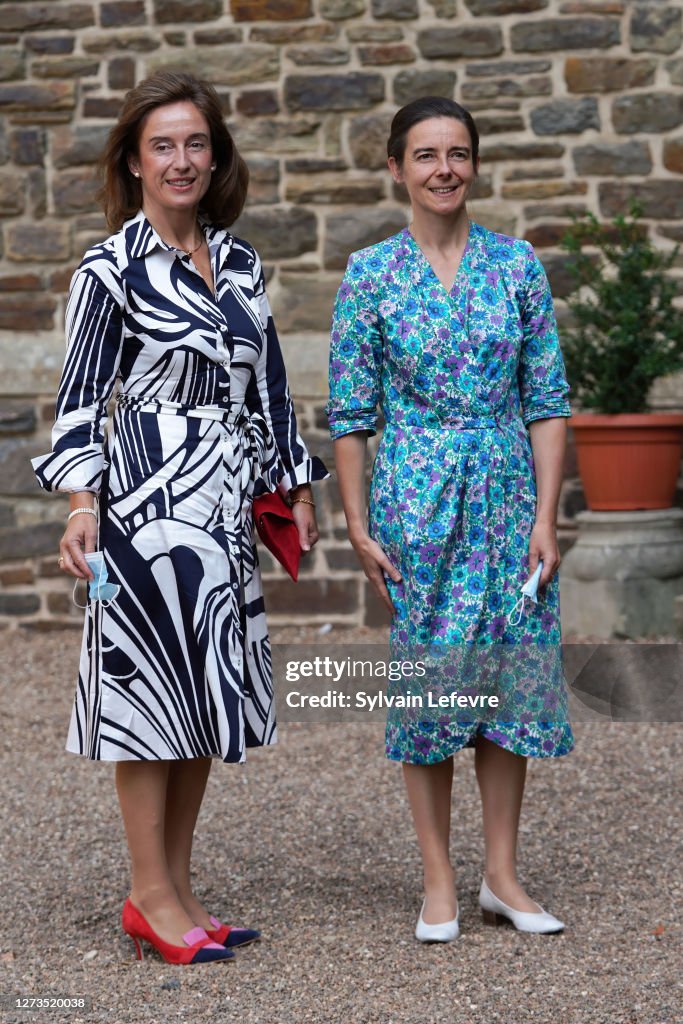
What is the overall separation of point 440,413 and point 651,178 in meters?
3.84

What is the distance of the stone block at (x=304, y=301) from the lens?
6.46 metres

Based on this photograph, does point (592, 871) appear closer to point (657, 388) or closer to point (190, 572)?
point (190, 572)

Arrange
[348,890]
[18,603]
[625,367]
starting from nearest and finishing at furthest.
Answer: [348,890]
[625,367]
[18,603]

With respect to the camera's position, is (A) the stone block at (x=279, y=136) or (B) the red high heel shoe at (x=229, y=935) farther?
(A) the stone block at (x=279, y=136)

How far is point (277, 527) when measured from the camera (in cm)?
291

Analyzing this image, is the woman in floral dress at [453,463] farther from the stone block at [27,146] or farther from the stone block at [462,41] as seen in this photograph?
the stone block at [27,146]

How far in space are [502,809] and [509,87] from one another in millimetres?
4193

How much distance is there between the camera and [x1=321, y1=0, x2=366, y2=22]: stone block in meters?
6.35

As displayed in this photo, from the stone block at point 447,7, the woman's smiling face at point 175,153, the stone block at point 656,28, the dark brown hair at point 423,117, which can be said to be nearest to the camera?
the woman's smiling face at point 175,153

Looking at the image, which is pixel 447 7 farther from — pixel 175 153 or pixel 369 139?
pixel 175 153

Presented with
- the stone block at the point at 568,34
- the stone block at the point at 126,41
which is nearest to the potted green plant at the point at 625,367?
the stone block at the point at 568,34

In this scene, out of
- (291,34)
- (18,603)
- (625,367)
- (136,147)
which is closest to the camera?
(136,147)

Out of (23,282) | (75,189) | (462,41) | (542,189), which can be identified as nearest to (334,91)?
(462,41)

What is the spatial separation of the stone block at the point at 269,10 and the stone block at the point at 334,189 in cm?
73
